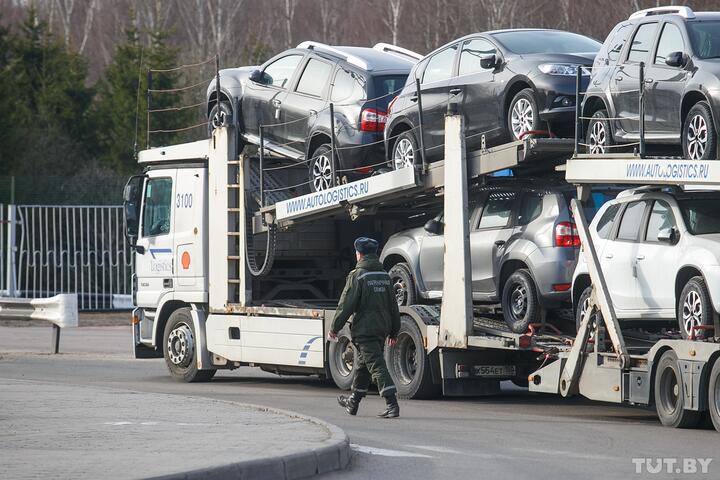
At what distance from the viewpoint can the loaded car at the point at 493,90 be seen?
42.4ft

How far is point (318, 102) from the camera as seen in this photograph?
628 inches

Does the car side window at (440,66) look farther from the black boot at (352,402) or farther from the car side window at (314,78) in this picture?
the black boot at (352,402)

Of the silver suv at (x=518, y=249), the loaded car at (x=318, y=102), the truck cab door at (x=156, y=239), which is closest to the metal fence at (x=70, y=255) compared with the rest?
the truck cab door at (x=156, y=239)

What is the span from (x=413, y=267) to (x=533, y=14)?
32.4 meters

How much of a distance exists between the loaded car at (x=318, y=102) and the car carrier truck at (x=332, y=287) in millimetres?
395

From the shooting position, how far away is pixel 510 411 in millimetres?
13680

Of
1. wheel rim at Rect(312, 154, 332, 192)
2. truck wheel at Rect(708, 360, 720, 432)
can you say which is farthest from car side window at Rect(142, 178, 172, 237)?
truck wheel at Rect(708, 360, 720, 432)

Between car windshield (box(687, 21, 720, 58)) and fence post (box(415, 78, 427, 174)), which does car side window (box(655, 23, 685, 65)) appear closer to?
car windshield (box(687, 21, 720, 58))

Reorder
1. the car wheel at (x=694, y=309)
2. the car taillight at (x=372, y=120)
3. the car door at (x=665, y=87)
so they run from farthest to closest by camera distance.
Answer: the car taillight at (x=372, y=120), the car door at (x=665, y=87), the car wheel at (x=694, y=309)

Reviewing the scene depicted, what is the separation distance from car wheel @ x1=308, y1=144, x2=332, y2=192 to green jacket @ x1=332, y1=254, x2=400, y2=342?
2.87 m

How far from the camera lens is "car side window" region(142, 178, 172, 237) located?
58.8ft

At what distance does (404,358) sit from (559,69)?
3.82m

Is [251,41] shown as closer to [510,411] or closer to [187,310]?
[187,310]

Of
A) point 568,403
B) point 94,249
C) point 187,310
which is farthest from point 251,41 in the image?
point 568,403
